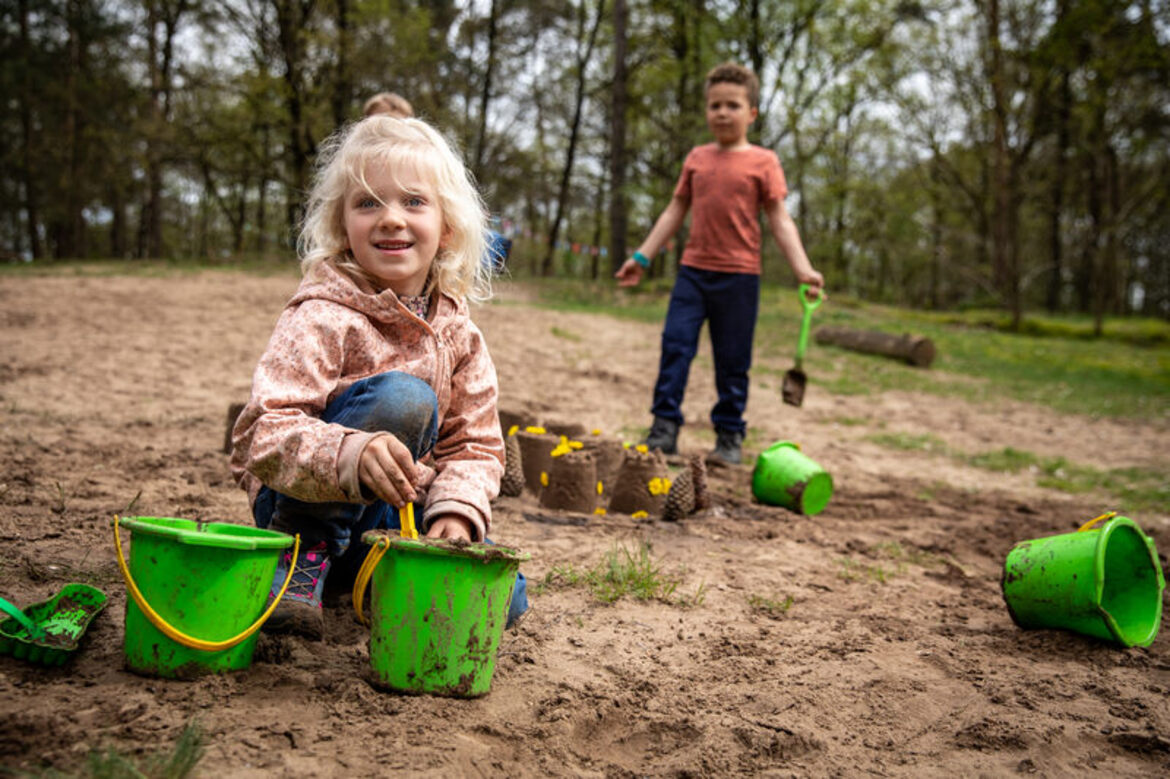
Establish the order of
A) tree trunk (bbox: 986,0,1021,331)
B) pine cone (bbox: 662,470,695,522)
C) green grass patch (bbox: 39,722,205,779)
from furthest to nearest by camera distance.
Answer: tree trunk (bbox: 986,0,1021,331) → pine cone (bbox: 662,470,695,522) → green grass patch (bbox: 39,722,205,779)

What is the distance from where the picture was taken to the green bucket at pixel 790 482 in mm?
3775

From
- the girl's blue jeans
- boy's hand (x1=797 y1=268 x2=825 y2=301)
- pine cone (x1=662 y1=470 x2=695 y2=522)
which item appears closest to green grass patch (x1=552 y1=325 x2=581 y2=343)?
boy's hand (x1=797 y1=268 x2=825 y2=301)

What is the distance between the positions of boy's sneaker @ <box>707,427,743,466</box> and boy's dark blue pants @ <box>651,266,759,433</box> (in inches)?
1.1

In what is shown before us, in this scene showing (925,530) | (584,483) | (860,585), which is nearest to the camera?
(860,585)

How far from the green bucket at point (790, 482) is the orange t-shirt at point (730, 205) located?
4.08 feet

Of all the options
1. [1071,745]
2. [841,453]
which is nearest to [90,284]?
[841,453]

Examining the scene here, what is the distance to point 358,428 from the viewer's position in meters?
1.85

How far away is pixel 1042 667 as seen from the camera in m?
2.21

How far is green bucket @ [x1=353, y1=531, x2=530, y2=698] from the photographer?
1604mm

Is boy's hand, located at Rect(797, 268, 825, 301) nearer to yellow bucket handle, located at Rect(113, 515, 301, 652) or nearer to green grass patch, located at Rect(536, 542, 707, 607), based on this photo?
green grass patch, located at Rect(536, 542, 707, 607)

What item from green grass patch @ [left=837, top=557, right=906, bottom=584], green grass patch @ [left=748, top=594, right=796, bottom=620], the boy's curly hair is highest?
the boy's curly hair

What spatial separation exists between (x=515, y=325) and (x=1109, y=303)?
84.2 ft

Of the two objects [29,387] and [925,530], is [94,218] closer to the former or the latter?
[29,387]

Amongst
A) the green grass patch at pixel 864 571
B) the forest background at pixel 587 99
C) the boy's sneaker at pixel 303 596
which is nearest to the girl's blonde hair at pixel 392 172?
the boy's sneaker at pixel 303 596
